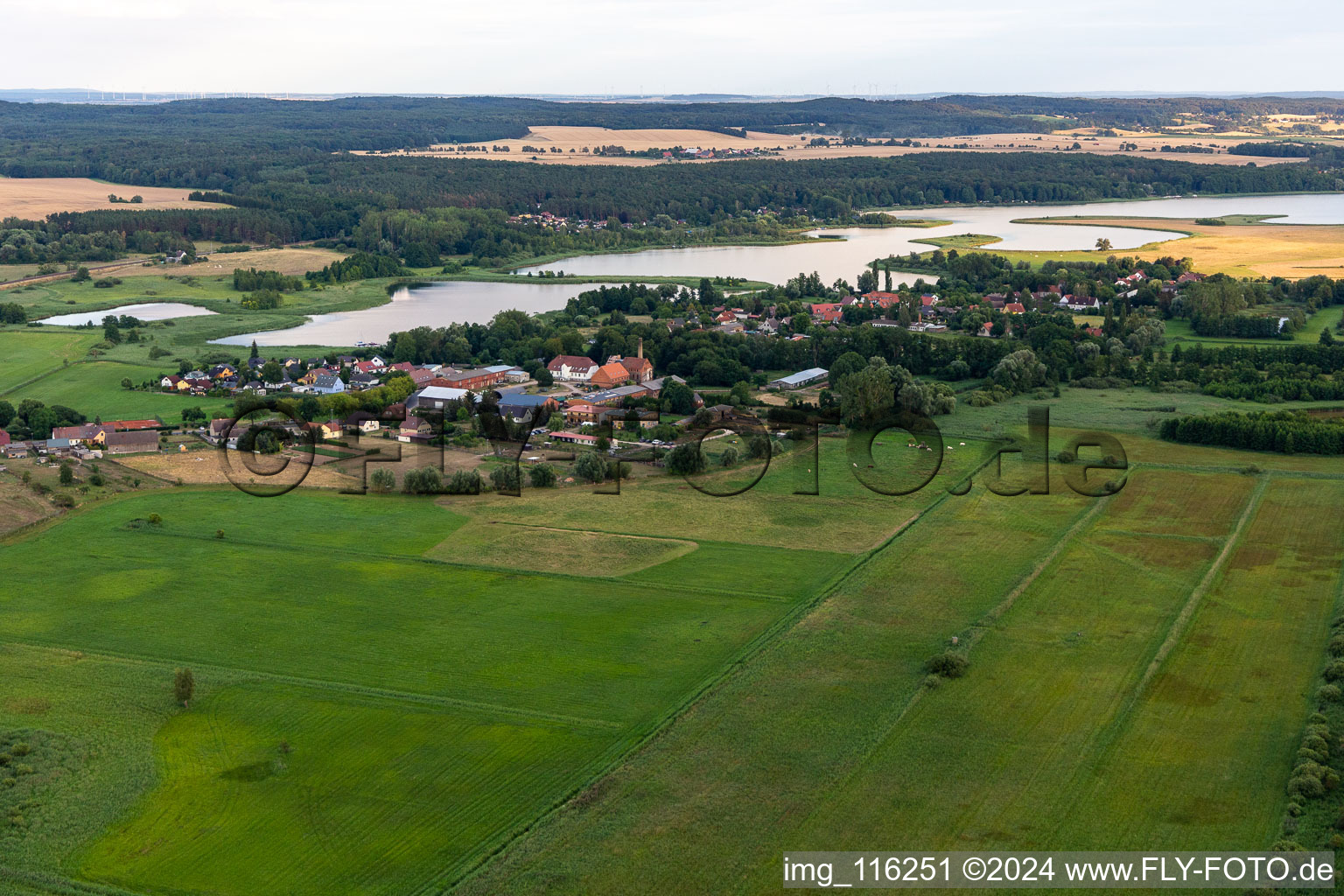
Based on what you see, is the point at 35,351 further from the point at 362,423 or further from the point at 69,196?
Result: the point at 69,196

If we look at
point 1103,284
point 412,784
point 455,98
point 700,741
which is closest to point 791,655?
point 700,741

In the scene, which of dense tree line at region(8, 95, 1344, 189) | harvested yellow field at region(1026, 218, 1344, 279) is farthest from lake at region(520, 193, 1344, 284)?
dense tree line at region(8, 95, 1344, 189)

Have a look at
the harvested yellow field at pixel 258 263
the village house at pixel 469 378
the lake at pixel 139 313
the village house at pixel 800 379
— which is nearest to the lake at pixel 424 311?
the lake at pixel 139 313

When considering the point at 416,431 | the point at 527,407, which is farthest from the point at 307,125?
the point at 416,431

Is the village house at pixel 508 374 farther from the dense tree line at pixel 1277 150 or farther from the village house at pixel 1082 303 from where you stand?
the dense tree line at pixel 1277 150

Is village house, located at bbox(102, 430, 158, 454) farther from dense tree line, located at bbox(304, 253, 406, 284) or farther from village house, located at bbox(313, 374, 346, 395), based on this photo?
dense tree line, located at bbox(304, 253, 406, 284)

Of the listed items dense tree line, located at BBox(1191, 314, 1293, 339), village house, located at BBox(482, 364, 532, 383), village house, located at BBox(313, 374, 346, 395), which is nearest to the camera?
village house, located at BBox(313, 374, 346, 395)
